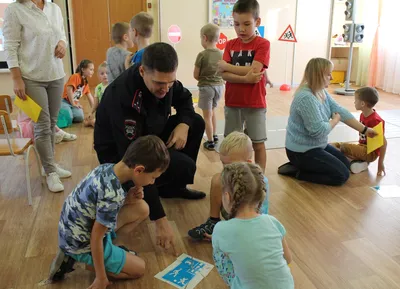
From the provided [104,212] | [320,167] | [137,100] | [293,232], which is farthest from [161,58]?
[320,167]

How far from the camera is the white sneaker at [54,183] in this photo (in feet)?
8.20

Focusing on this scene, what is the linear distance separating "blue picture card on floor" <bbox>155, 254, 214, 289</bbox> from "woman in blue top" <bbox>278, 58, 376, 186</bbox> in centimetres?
123

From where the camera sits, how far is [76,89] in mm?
4352

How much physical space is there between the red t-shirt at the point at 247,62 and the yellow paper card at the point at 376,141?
2.82ft

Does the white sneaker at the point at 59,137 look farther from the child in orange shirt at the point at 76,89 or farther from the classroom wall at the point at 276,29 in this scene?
the classroom wall at the point at 276,29

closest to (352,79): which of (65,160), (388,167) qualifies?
(388,167)

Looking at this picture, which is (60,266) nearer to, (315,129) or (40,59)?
(40,59)

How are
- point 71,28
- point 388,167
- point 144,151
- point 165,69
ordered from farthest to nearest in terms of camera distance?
point 71,28, point 388,167, point 165,69, point 144,151

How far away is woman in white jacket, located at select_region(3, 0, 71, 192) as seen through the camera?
2281 millimetres

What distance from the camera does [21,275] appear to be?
1675 mm

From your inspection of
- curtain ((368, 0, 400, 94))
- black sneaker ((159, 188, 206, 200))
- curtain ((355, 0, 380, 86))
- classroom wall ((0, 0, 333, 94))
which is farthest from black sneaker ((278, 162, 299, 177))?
curtain ((355, 0, 380, 86))

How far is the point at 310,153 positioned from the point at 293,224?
704 millimetres

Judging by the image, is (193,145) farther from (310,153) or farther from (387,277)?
(387,277)

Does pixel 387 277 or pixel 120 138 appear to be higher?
pixel 120 138
